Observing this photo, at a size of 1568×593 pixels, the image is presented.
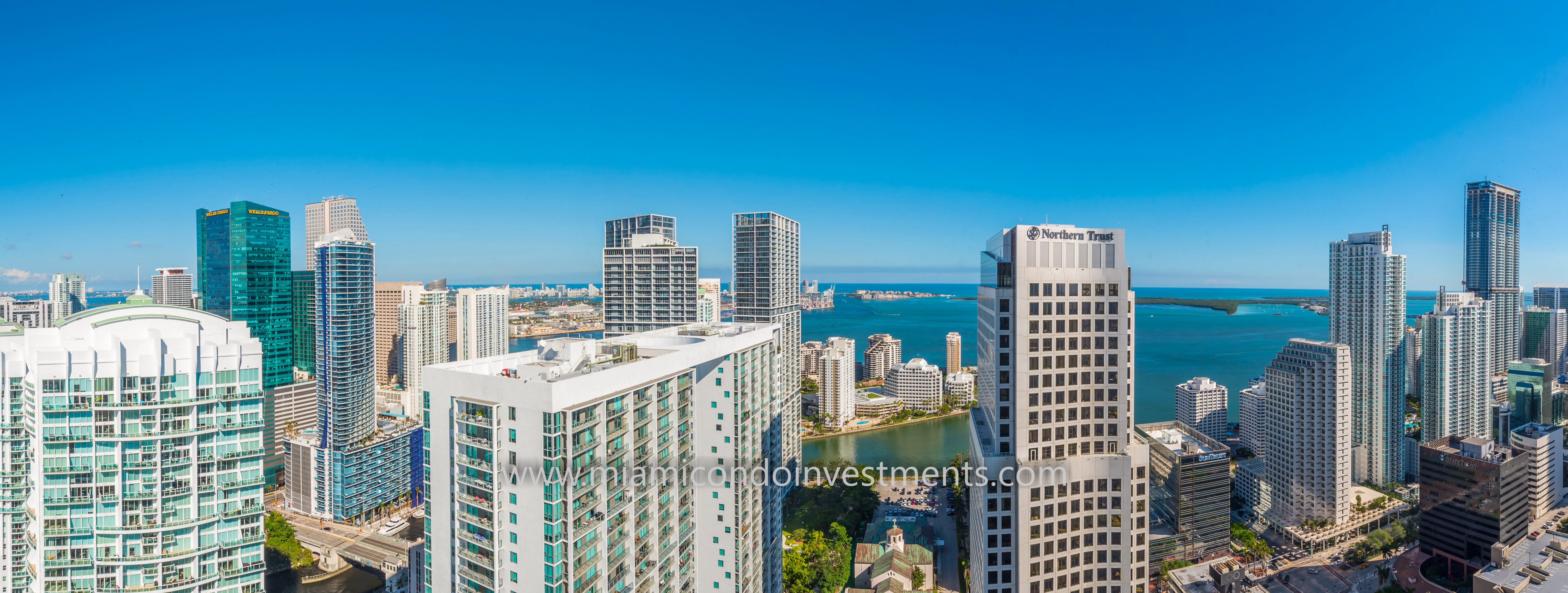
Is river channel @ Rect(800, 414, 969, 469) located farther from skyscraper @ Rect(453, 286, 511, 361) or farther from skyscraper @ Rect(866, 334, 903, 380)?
skyscraper @ Rect(453, 286, 511, 361)

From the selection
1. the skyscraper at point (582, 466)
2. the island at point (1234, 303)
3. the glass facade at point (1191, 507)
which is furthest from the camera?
the island at point (1234, 303)

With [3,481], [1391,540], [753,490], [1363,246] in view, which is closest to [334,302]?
[3,481]

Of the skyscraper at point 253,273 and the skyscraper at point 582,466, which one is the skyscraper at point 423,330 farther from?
the skyscraper at point 582,466

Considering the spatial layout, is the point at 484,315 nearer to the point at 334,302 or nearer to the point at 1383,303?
the point at 334,302

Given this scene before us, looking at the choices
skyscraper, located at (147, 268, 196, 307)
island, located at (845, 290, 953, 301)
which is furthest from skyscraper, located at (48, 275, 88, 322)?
island, located at (845, 290, 953, 301)

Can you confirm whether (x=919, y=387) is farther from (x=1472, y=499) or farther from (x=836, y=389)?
(x=1472, y=499)

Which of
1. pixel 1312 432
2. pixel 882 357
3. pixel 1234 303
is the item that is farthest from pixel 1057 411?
pixel 1234 303

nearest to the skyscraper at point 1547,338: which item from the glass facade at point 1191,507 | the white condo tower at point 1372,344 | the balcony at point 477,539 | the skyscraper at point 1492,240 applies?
the skyscraper at point 1492,240
